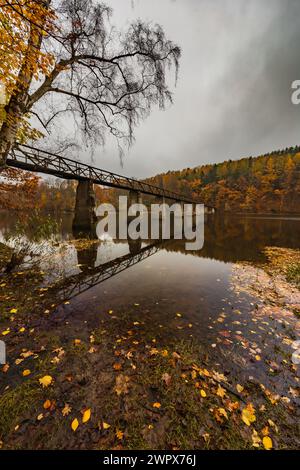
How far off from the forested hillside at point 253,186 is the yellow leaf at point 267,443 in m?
66.1

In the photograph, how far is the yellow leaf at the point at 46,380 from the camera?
213 cm

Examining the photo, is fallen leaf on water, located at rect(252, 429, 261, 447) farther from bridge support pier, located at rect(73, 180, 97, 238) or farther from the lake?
bridge support pier, located at rect(73, 180, 97, 238)

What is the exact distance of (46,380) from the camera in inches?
85.9

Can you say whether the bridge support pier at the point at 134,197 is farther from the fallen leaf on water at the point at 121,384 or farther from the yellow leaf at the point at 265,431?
the yellow leaf at the point at 265,431

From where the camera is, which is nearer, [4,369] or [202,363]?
[4,369]

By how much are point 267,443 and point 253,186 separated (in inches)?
3064

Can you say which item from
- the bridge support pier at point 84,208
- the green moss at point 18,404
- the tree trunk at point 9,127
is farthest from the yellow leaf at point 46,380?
the bridge support pier at point 84,208

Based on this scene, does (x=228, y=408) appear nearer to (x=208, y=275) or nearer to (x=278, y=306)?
(x=278, y=306)

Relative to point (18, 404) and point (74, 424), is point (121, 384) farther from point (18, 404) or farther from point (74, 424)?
point (18, 404)

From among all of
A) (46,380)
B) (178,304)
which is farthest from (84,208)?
(46,380)

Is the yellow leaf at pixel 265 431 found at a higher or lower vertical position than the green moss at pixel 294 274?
lower
